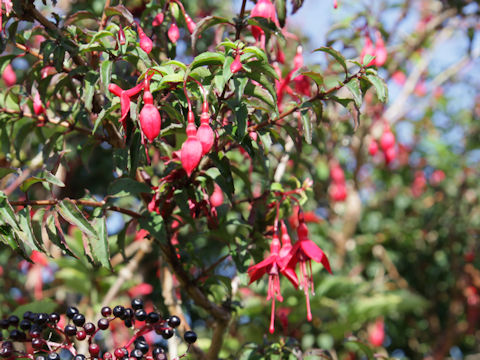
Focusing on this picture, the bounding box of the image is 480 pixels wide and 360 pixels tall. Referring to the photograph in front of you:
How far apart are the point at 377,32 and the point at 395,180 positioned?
1.40 metres

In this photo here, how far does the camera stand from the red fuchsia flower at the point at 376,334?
245cm

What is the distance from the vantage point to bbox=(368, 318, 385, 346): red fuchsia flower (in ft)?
8.02

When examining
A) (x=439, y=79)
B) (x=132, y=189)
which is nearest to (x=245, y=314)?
(x=132, y=189)

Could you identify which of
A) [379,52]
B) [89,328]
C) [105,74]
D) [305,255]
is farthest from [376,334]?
[105,74]

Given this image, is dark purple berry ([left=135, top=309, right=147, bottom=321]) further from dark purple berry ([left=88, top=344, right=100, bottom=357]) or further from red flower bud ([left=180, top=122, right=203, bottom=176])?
red flower bud ([left=180, top=122, right=203, bottom=176])

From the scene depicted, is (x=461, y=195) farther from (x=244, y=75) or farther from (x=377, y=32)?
(x=244, y=75)

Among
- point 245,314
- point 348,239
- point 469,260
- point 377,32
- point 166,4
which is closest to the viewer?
point 166,4

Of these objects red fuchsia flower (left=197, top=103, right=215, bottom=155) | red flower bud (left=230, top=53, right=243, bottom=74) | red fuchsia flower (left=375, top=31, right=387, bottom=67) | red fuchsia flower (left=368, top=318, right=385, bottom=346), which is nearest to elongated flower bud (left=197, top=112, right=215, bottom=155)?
red fuchsia flower (left=197, top=103, right=215, bottom=155)

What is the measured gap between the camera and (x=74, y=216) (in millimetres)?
905

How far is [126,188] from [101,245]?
0.40ft

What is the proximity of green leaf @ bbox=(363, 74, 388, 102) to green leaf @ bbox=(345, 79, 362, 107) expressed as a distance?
2cm

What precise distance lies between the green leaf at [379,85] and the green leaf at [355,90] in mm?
21

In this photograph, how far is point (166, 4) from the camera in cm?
125

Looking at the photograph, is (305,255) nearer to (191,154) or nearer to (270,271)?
(270,271)
